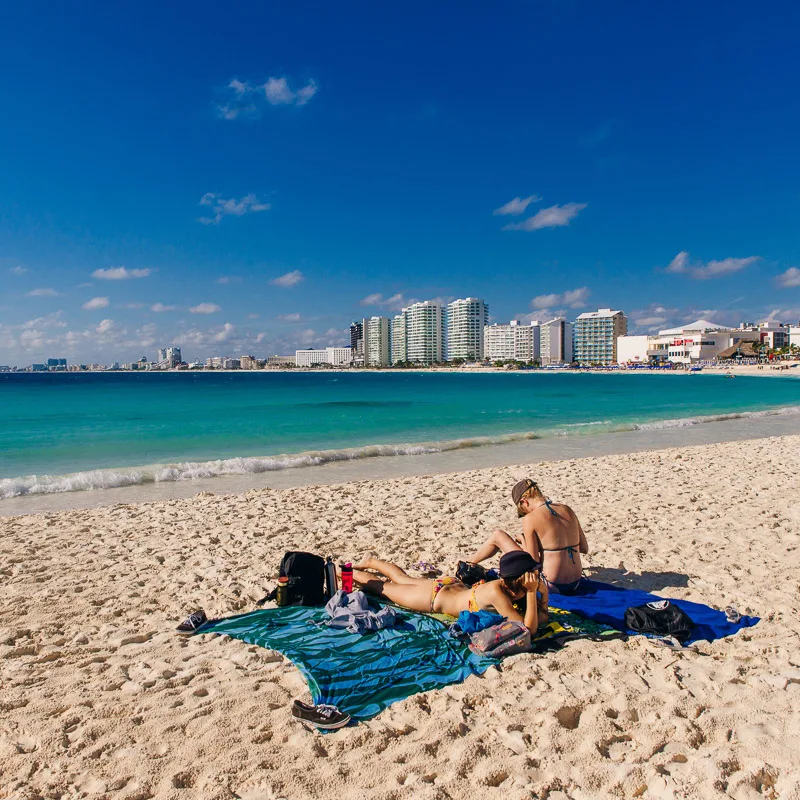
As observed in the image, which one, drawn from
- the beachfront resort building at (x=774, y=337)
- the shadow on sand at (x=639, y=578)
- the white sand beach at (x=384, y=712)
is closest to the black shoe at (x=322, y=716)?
the white sand beach at (x=384, y=712)

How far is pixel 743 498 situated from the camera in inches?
366

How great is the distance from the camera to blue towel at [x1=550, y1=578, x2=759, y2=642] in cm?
446

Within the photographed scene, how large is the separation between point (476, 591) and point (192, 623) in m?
2.28

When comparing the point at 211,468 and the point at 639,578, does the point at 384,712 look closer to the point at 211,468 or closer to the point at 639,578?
the point at 639,578

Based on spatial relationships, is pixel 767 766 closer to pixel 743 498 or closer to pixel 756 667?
pixel 756 667

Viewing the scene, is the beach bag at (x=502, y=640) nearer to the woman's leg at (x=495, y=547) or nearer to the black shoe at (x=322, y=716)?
the black shoe at (x=322, y=716)

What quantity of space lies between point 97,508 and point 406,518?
208 inches

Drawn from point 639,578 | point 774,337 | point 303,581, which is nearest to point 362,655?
point 303,581

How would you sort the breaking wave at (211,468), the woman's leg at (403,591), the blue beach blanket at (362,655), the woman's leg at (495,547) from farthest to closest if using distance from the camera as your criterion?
the breaking wave at (211,468) → the woman's leg at (495,547) → the woman's leg at (403,591) → the blue beach blanket at (362,655)

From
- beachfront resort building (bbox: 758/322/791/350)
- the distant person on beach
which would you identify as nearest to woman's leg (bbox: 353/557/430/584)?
the distant person on beach

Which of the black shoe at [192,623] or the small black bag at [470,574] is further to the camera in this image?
the small black bag at [470,574]

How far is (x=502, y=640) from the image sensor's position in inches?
160

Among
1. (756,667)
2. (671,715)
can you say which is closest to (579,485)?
(756,667)

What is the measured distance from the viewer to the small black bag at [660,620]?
14.1ft
